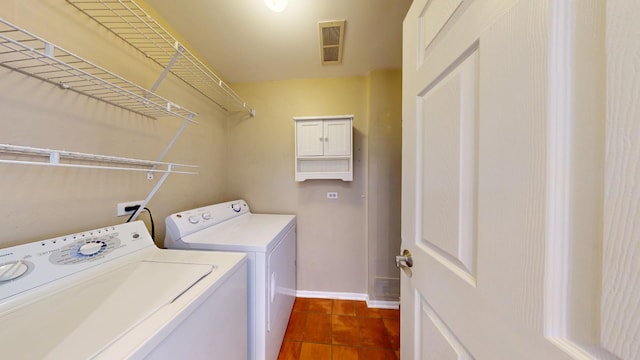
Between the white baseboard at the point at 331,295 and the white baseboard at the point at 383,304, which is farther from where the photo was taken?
the white baseboard at the point at 331,295

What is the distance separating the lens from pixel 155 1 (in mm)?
1319

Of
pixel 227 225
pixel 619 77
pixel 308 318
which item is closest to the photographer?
pixel 619 77

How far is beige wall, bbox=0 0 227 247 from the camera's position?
0.78 meters

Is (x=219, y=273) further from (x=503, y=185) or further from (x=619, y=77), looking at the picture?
(x=619, y=77)

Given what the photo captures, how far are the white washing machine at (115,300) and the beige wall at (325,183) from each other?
49.3 inches

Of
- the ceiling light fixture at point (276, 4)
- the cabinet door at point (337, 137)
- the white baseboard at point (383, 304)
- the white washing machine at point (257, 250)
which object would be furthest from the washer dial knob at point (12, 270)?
the white baseboard at point (383, 304)

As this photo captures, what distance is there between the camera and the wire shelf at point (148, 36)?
1.01m

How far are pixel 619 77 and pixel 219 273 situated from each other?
1.25 metres

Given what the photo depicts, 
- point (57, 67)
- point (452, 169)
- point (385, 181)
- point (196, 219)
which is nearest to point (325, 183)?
point (385, 181)

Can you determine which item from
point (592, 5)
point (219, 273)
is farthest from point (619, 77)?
point (219, 273)

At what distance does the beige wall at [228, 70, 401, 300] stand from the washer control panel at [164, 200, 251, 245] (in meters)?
0.46

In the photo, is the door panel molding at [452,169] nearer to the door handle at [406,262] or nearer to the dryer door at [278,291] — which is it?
the door handle at [406,262]

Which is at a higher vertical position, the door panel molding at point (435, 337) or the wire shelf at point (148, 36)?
the wire shelf at point (148, 36)

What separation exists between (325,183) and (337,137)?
539 mm
